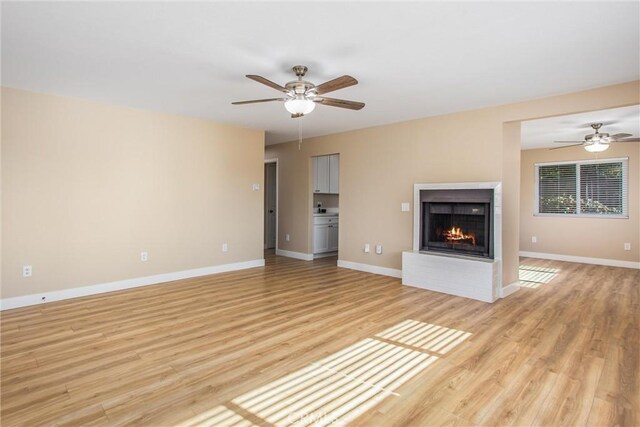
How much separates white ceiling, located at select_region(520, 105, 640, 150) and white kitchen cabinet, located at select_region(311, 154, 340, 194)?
3.40 meters

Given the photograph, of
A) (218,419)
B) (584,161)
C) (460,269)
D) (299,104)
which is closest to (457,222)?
(460,269)

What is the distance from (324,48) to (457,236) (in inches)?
125

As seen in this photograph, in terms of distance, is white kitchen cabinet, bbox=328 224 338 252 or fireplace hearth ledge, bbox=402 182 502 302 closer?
fireplace hearth ledge, bbox=402 182 502 302

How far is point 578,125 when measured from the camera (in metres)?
5.35

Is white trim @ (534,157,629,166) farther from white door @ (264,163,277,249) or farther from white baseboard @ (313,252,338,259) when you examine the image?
white door @ (264,163,277,249)

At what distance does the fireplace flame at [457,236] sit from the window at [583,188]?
4.00 metres

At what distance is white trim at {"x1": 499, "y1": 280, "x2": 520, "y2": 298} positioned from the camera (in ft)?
14.3

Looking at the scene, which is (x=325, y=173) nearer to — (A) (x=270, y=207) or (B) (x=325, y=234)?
(B) (x=325, y=234)

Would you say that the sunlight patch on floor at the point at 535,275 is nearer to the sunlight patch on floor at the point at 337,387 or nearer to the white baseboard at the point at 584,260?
the white baseboard at the point at 584,260

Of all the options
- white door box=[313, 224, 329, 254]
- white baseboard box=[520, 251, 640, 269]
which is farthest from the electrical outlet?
white baseboard box=[520, 251, 640, 269]

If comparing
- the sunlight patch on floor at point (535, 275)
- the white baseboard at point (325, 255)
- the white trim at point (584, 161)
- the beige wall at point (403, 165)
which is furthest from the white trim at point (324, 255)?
the white trim at point (584, 161)

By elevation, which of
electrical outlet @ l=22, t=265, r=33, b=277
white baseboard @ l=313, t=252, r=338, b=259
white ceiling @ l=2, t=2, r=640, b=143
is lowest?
white baseboard @ l=313, t=252, r=338, b=259

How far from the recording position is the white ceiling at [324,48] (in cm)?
222

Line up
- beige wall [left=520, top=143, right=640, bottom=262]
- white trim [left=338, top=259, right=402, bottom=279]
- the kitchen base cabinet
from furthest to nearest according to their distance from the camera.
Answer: the kitchen base cabinet, beige wall [left=520, top=143, right=640, bottom=262], white trim [left=338, top=259, right=402, bottom=279]
